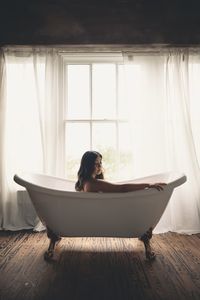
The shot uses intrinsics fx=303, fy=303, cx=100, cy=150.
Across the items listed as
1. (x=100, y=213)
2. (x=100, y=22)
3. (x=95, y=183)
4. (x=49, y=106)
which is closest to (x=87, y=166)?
(x=95, y=183)

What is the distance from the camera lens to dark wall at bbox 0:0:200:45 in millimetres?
3104

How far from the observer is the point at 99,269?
2.25 m

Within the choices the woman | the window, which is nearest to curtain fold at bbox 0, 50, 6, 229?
the window

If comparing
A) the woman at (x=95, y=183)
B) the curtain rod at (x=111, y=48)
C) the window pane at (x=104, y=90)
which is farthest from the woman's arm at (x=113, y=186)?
the curtain rod at (x=111, y=48)

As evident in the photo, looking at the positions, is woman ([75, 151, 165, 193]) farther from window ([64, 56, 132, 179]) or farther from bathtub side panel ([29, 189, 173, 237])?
window ([64, 56, 132, 179])

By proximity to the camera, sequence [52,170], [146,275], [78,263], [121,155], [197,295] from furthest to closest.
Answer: [121,155], [52,170], [78,263], [146,275], [197,295]

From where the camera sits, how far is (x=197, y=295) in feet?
5.98

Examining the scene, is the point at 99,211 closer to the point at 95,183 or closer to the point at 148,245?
the point at 95,183

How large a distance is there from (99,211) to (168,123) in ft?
4.91

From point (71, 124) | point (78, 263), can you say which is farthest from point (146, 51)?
point (78, 263)

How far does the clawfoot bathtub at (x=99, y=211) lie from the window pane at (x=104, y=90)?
1.51 m

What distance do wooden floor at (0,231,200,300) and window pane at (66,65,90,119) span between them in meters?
1.55

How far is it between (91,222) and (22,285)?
680 millimetres

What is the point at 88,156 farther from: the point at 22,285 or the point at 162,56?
the point at 162,56
